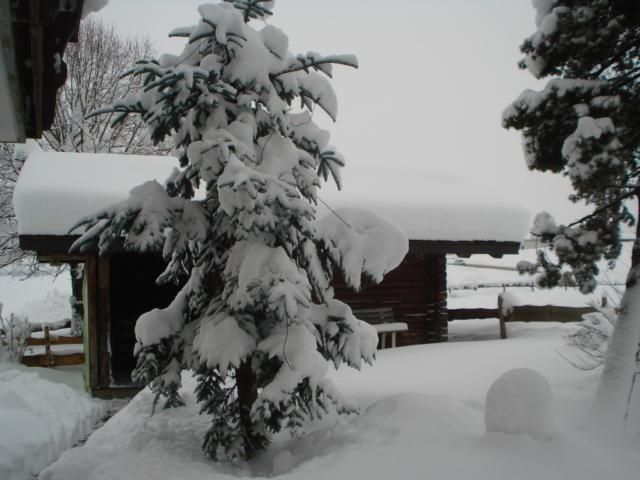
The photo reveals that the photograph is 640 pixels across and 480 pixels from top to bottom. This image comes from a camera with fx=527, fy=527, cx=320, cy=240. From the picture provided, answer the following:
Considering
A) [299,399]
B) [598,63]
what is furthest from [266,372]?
[598,63]

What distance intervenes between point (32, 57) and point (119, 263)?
618 centimetres

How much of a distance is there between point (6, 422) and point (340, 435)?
4219 mm

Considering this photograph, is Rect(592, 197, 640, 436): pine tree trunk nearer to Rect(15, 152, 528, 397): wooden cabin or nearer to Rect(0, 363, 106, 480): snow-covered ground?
Rect(15, 152, 528, 397): wooden cabin

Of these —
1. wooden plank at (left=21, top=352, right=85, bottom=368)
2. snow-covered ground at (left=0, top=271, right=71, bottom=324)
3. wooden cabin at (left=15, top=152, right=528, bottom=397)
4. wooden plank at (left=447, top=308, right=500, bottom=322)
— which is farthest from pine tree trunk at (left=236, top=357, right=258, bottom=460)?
snow-covered ground at (left=0, top=271, right=71, bottom=324)

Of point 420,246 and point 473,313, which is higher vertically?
point 420,246

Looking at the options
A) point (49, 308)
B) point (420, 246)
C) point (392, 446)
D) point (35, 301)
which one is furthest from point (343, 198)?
point (35, 301)

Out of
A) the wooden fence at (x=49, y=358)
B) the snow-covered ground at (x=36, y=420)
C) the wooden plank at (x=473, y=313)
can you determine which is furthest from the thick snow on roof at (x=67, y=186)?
the wooden plank at (x=473, y=313)

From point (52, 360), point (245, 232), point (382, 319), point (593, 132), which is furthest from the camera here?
point (52, 360)

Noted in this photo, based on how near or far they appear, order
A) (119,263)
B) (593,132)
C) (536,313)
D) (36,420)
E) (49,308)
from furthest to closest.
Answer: (49,308)
(536,313)
(119,263)
(36,420)
(593,132)

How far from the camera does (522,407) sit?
4230 millimetres

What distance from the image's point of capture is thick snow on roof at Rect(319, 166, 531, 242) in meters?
10.6

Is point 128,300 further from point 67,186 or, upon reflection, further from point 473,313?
point 473,313

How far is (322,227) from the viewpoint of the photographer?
16.8 ft

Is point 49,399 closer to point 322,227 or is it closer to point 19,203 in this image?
point 19,203
